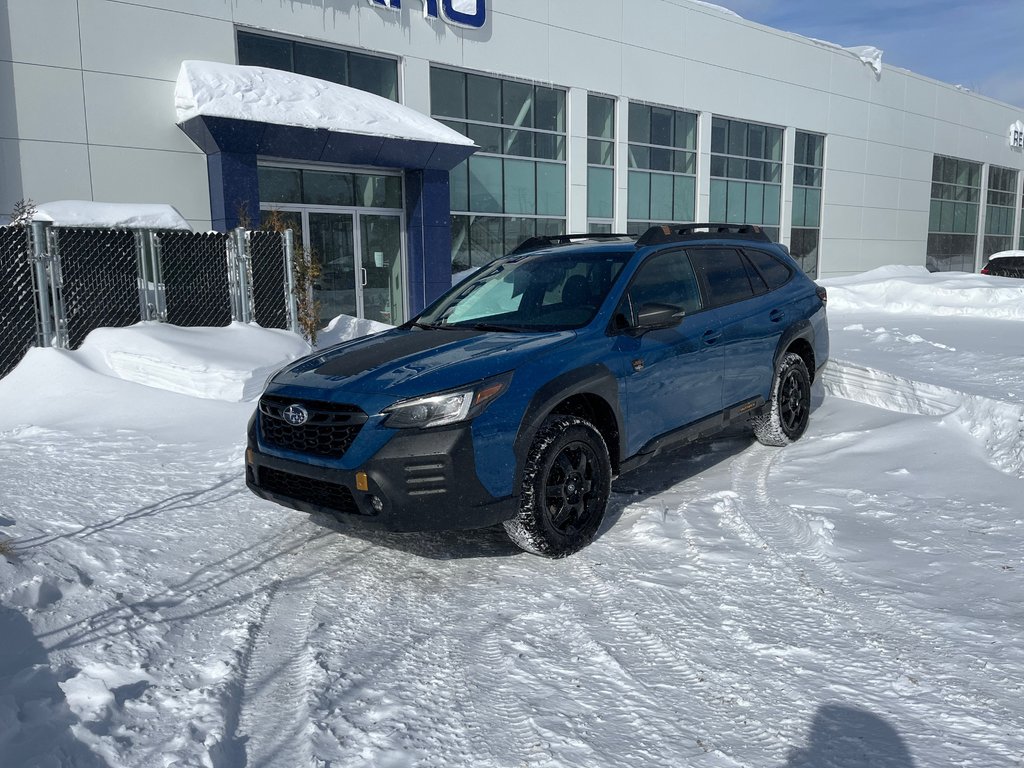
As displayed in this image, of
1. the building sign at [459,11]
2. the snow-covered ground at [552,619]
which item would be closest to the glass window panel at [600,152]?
the building sign at [459,11]

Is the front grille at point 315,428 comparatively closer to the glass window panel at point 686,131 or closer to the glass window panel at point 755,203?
the glass window panel at point 686,131

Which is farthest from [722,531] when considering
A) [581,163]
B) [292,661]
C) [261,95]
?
[581,163]

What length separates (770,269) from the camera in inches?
252

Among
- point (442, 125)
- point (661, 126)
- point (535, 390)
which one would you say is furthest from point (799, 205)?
point (535, 390)

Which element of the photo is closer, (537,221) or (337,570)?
(337,570)

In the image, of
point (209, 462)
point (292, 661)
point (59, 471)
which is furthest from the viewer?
point (209, 462)

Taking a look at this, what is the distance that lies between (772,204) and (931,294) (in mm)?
9959

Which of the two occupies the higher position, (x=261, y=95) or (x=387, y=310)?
(x=261, y=95)

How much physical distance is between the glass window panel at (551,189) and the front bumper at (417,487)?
15.5m

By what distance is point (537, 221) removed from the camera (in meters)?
18.7

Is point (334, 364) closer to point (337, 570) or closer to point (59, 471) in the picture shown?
point (337, 570)

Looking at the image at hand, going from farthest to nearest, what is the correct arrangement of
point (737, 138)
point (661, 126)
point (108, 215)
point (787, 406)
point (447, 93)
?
point (737, 138) → point (661, 126) → point (447, 93) → point (108, 215) → point (787, 406)

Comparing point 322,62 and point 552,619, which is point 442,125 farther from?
point 552,619

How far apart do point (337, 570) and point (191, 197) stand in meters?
10.8
